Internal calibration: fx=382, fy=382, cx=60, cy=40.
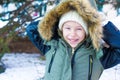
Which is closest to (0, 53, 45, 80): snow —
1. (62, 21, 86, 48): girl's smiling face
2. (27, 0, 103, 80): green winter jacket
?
(27, 0, 103, 80): green winter jacket

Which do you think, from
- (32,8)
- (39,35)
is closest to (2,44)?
(32,8)

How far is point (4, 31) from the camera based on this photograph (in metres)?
6.91

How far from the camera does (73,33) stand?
111 inches

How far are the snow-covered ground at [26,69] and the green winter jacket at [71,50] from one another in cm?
334

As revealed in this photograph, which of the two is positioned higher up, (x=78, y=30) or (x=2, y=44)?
(x=78, y=30)

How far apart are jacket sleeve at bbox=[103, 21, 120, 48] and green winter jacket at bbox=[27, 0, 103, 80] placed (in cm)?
10

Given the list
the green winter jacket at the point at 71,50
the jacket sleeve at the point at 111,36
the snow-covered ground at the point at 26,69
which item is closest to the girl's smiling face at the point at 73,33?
the green winter jacket at the point at 71,50

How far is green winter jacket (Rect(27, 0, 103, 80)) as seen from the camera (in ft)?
9.30

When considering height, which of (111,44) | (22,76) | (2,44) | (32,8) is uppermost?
(111,44)

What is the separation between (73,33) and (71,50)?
0.16 m

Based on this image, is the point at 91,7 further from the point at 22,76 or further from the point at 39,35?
the point at 22,76

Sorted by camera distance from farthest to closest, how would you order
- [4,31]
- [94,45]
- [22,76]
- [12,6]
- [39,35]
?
[12,6] < [4,31] < [22,76] < [39,35] < [94,45]

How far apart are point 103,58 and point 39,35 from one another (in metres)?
0.56

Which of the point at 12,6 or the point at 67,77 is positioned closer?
the point at 67,77
